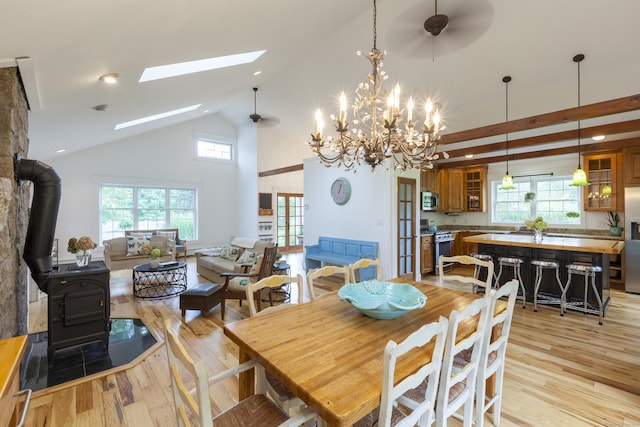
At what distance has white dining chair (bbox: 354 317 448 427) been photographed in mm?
990

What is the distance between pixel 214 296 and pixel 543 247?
14.9ft

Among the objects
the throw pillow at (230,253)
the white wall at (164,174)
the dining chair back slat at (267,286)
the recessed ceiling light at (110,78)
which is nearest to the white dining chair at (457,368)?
the dining chair back slat at (267,286)

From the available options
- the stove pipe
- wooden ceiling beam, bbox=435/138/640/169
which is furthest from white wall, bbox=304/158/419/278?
the stove pipe

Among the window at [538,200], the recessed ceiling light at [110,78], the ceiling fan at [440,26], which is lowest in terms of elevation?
the window at [538,200]

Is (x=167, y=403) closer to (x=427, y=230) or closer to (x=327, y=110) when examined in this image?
(x=327, y=110)

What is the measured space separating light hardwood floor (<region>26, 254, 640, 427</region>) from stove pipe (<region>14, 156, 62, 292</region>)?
3.46ft

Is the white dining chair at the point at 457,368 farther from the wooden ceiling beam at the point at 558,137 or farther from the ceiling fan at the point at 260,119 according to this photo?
the ceiling fan at the point at 260,119

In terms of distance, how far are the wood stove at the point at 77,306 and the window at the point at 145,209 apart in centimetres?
548

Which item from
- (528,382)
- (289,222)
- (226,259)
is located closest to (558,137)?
(528,382)

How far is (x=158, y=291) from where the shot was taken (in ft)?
16.2

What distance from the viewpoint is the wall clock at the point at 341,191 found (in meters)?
5.98

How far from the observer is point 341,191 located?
611 centimetres

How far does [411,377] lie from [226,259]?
4.90 meters

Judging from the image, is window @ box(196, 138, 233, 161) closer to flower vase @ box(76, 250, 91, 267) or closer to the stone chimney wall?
flower vase @ box(76, 250, 91, 267)
